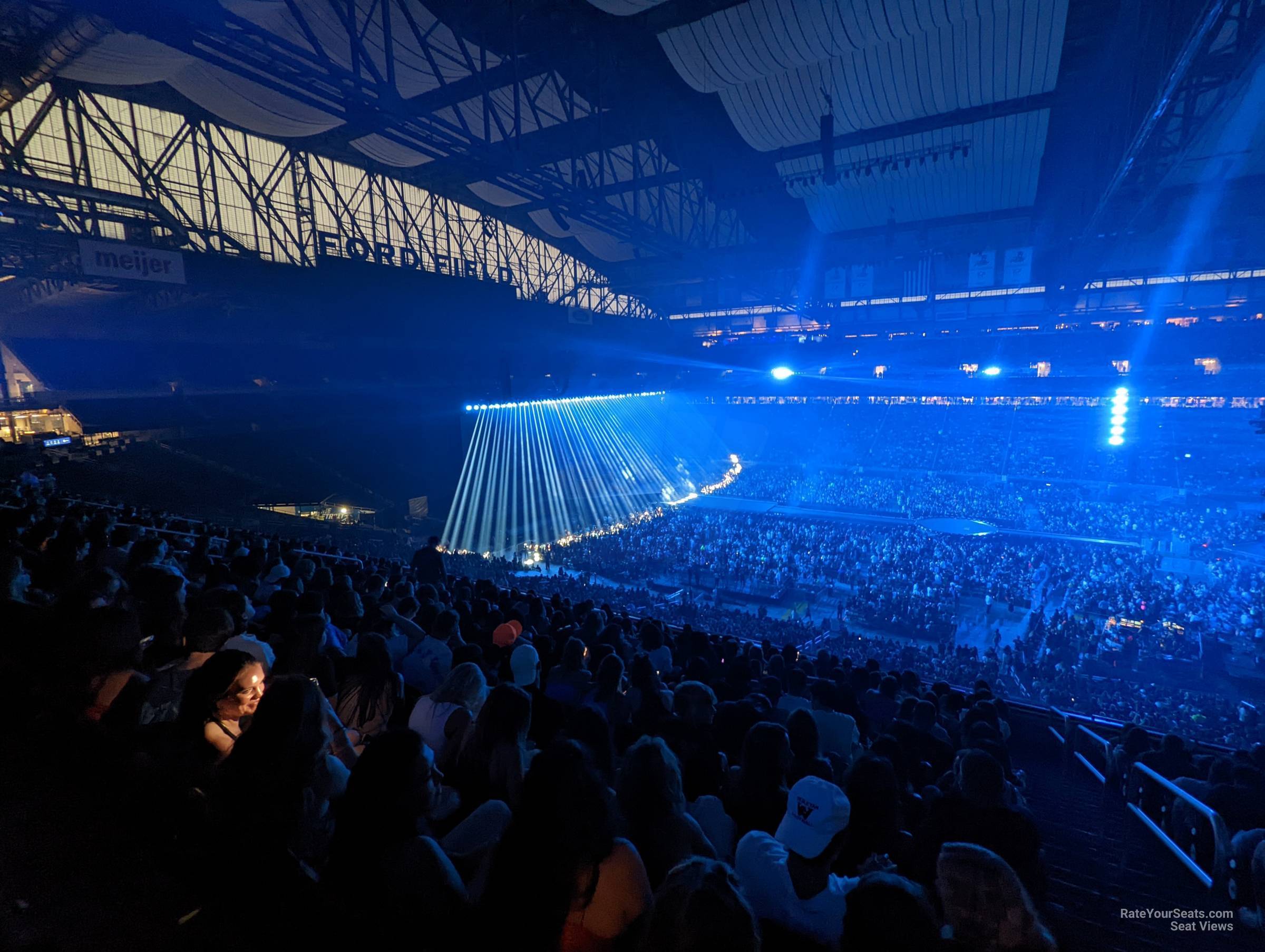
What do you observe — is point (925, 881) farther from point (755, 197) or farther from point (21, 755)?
point (755, 197)

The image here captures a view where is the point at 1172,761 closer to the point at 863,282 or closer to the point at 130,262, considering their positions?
the point at 130,262

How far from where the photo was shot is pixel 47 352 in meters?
13.7

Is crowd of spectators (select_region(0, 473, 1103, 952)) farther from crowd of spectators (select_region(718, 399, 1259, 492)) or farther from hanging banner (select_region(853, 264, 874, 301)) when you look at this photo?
crowd of spectators (select_region(718, 399, 1259, 492))

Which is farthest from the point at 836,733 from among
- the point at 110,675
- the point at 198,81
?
the point at 198,81

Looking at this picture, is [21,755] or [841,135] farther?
[841,135]

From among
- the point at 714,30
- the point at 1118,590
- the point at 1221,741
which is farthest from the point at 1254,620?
the point at 714,30

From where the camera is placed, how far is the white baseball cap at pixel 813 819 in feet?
5.20

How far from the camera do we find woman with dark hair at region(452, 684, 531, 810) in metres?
1.98

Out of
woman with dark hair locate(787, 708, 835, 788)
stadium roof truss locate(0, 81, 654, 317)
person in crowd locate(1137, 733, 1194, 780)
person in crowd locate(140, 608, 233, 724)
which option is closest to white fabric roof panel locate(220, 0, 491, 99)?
stadium roof truss locate(0, 81, 654, 317)

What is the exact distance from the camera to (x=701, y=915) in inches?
43.5

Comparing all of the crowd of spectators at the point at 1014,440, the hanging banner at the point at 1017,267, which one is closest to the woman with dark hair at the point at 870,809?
the hanging banner at the point at 1017,267

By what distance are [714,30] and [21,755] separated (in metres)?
8.60

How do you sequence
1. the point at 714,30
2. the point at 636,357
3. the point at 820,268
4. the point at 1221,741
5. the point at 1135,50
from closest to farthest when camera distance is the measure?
the point at 1135,50
the point at 714,30
the point at 1221,741
the point at 820,268
the point at 636,357

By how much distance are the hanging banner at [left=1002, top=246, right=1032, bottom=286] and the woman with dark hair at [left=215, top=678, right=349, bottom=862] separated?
58.6 ft
